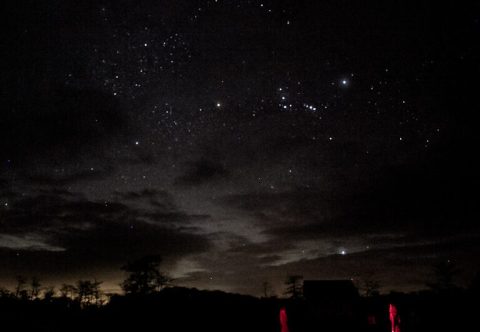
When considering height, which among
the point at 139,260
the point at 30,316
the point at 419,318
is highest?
the point at 139,260

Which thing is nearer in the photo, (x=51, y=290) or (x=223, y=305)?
(x=223, y=305)

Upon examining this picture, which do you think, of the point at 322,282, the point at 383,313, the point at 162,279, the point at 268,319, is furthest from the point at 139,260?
the point at 383,313

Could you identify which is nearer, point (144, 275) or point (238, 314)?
point (238, 314)

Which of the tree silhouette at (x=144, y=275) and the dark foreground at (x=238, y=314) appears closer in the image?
the dark foreground at (x=238, y=314)

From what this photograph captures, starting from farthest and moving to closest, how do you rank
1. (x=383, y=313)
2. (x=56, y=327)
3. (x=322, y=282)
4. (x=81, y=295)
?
(x=81, y=295) < (x=322, y=282) < (x=383, y=313) < (x=56, y=327)

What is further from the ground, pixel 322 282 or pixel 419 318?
pixel 322 282

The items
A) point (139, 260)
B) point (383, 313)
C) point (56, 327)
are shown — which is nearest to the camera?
point (56, 327)

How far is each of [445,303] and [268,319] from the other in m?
8.58

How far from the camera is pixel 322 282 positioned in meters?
28.3

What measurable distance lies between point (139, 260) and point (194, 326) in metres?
29.1

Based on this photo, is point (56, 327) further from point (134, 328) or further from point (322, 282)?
point (322, 282)

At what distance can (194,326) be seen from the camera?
69.9 ft

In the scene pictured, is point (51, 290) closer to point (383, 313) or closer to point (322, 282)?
point (322, 282)

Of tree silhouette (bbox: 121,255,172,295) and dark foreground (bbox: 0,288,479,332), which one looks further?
tree silhouette (bbox: 121,255,172,295)
